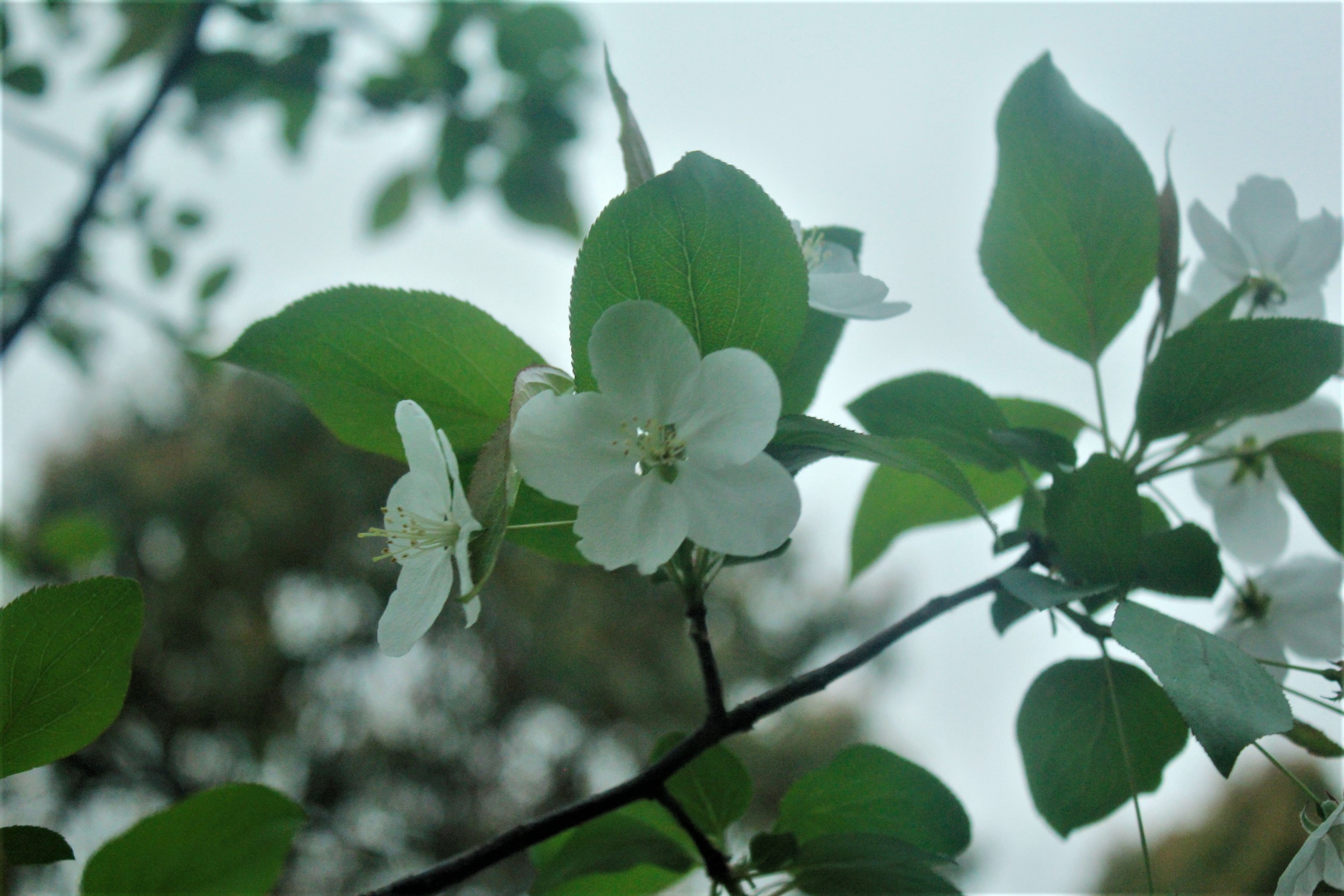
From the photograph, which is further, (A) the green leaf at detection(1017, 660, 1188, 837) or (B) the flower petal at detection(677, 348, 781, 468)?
(A) the green leaf at detection(1017, 660, 1188, 837)

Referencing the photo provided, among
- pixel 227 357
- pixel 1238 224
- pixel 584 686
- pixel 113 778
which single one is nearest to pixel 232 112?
pixel 227 357

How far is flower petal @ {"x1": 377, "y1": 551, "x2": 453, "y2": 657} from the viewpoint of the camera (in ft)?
0.89

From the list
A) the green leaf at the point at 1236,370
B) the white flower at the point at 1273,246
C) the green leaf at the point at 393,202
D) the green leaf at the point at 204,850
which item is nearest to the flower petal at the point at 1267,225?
the white flower at the point at 1273,246

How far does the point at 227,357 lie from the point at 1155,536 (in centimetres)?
31

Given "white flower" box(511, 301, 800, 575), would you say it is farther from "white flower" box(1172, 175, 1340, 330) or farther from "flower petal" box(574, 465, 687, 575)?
"white flower" box(1172, 175, 1340, 330)

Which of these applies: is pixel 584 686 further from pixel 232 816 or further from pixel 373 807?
pixel 232 816

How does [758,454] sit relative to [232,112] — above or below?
below

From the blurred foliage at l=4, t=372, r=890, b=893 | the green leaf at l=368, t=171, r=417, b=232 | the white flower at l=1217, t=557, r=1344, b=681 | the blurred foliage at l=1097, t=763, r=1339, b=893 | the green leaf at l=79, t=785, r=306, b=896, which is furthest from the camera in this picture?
the blurred foliage at l=4, t=372, r=890, b=893

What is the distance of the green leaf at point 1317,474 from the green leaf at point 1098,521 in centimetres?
15

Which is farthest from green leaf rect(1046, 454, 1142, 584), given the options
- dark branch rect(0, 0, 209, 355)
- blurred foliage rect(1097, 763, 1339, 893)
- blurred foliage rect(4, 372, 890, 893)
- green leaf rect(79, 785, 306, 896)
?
blurred foliage rect(4, 372, 890, 893)

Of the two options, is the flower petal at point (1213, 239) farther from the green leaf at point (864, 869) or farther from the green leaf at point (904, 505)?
the green leaf at point (864, 869)

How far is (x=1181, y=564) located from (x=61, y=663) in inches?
13.5

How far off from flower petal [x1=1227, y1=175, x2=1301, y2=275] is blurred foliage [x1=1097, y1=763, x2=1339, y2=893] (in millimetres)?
2379

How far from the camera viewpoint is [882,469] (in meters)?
0.45
